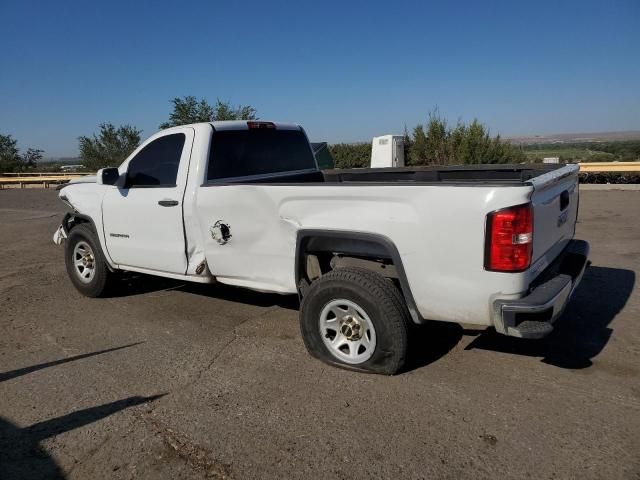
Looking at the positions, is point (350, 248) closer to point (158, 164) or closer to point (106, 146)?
point (158, 164)

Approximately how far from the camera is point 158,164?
197 inches

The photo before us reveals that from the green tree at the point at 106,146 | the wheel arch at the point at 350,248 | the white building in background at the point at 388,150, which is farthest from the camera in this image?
the green tree at the point at 106,146

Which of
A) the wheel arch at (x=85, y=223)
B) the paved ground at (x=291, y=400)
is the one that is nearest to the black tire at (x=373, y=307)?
the paved ground at (x=291, y=400)

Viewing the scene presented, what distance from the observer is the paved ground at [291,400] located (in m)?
2.70

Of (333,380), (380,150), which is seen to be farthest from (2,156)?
(333,380)

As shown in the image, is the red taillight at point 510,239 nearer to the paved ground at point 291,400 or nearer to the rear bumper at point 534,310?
the rear bumper at point 534,310

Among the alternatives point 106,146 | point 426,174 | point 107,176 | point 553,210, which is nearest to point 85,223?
point 107,176

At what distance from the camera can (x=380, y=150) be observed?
17156mm

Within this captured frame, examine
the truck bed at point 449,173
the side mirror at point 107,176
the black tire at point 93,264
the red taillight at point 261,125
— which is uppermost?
the red taillight at point 261,125

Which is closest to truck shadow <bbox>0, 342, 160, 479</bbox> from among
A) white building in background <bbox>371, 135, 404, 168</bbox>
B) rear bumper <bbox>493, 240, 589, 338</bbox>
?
rear bumper <bbox>493, 240, 589, 338</bbox>

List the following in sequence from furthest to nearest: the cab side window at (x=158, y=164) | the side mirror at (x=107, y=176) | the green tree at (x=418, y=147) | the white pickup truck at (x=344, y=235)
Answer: the green tree at (x=418, y=147) → the side mirror at (x=107, y=176) → the cab side window at (x=158, y=164) → the white pickup truck at (x=344, y=235)

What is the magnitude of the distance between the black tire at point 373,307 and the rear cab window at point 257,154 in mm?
1671

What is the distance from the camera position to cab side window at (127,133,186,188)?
4817 millimetres

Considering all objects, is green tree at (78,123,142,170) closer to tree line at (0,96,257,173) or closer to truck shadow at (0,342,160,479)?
tree line at (0,96,257,173)
